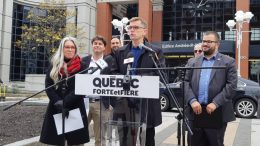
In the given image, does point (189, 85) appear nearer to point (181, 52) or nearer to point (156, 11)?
point (181, 52)

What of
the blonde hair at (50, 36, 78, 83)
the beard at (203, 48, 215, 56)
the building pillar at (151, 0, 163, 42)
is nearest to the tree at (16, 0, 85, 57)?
the building pillar at (151, 0, 163, 42)

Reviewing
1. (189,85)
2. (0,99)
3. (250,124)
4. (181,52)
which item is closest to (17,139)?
(189,85)

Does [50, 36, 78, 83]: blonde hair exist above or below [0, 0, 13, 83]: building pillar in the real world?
below


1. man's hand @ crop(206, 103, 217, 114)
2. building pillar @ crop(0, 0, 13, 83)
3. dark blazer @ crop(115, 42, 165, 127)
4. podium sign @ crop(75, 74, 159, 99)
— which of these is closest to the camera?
podium sign @ crop(75, 74, 159, 99)

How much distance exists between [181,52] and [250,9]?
394 inches

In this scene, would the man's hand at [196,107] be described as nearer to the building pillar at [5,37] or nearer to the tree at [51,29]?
the tree at [51,29]

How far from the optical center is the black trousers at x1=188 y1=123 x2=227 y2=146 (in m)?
5.04

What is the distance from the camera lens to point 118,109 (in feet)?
14.0

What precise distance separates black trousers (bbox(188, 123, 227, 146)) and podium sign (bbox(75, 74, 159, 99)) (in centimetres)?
127

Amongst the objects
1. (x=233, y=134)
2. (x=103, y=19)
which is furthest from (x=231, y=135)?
(x=103, y=19)

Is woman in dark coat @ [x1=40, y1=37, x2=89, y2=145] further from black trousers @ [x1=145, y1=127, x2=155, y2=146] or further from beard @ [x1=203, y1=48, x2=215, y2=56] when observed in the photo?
beard @ [x1=203, y1=48, x2=215, y2=56]

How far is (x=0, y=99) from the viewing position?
21.4 m

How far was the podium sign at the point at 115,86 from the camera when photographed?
13.2 ft

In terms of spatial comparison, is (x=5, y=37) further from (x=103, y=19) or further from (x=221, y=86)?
(x=221, y=86)
